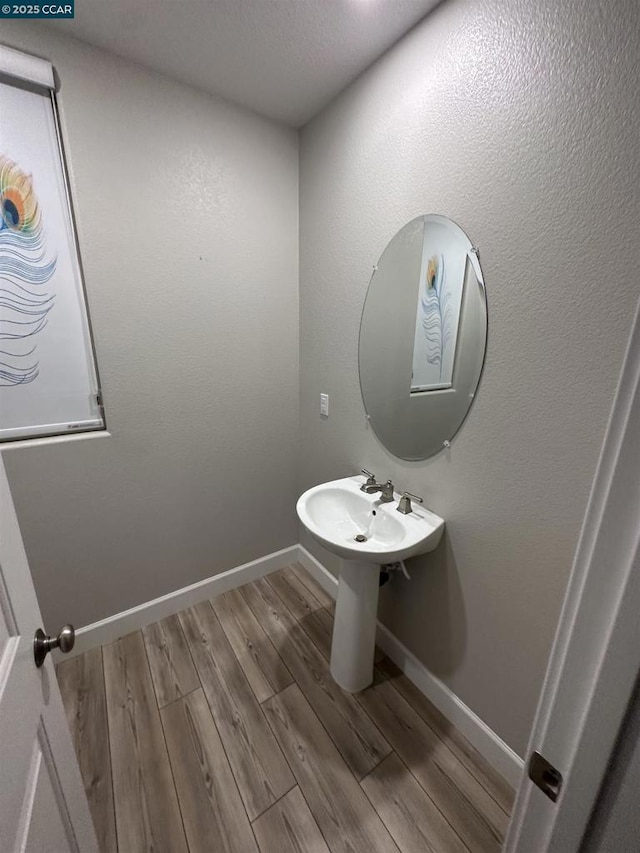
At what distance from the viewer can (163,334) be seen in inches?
61.8

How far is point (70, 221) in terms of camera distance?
1.33 m

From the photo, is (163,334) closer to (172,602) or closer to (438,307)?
(438,307)

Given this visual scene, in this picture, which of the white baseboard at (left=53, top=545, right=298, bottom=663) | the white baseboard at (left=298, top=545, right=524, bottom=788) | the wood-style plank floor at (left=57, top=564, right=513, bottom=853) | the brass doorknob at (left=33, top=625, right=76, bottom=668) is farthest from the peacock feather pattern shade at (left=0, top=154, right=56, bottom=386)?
the white baseboard at (left=298, top=545, right=524, bottom=788)

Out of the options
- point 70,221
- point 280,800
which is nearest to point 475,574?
point 280,800

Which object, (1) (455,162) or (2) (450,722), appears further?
(2) (450,722)

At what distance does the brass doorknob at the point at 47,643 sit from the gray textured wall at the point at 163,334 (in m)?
1.00

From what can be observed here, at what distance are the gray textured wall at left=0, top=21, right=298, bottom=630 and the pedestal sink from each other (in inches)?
24.7

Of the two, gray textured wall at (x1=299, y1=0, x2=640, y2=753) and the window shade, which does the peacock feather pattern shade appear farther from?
gray textured wall at (x1=299, y1=0, x2=640, y2=753)

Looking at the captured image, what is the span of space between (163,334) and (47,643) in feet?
4.11

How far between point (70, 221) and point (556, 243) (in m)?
1.67

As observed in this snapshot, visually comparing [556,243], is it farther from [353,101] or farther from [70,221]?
[70,221]

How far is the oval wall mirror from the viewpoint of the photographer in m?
1.14

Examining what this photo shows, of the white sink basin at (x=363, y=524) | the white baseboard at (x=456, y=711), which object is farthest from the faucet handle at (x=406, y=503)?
the white baseboard at (x=456, y=711)

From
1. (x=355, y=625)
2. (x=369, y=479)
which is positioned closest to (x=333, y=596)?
(x=355, y=625)
